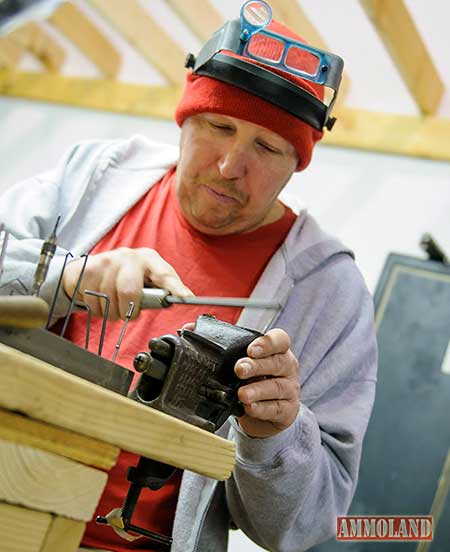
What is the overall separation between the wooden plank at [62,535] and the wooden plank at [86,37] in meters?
3.39

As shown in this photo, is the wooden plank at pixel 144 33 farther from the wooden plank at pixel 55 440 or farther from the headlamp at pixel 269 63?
the wooden plank at pixel 55 440

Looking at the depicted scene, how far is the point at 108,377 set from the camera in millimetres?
838

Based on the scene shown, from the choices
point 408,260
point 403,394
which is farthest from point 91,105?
point 403,394

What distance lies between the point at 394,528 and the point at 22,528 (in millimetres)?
1767

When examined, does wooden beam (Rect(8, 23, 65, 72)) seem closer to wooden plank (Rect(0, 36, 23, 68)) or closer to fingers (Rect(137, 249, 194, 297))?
wooden plank (Rect(0, 36, 23, 68))

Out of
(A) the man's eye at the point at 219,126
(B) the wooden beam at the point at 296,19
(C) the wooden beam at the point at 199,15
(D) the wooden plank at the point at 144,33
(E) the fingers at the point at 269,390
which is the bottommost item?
(E) the fingers at the point at 269,390

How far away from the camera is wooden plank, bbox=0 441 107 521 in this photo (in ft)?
2.19

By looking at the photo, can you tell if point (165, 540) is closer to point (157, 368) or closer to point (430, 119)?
point (157, 368)

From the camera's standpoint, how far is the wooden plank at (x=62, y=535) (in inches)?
27.8

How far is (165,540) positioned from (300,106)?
653 millimetres

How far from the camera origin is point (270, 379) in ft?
3.46

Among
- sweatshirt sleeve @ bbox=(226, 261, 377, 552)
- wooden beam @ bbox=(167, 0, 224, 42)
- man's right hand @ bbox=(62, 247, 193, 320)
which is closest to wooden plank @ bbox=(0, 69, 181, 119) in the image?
wooden beam @ bbox=(167, 0, 224, 42)

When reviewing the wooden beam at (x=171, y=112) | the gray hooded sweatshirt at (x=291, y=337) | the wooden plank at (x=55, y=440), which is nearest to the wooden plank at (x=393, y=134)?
the wooden beam at (x=171, y=112)

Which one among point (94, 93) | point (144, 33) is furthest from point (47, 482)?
point (94, 93)
